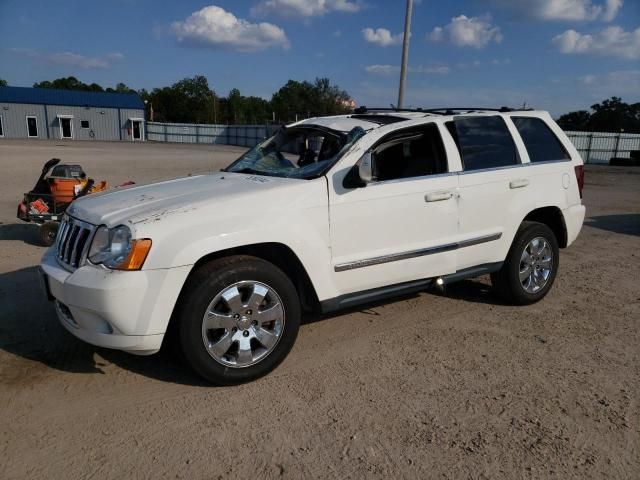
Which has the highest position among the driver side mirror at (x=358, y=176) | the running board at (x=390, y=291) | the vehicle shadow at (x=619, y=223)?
the driver side mirror at (x=358, y=176)

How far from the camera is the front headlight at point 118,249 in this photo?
3135 mm

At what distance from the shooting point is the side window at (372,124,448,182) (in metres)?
4.25

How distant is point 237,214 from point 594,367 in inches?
111

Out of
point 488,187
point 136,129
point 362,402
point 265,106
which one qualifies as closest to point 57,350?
point 362,402

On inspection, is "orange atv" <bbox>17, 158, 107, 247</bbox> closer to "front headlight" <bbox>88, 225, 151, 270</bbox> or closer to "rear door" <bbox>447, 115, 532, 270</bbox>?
"front headlight" <bbox>88, 225, 151, 270</bbox>

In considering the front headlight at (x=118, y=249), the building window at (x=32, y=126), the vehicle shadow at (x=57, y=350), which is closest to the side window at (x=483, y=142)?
the front headlight at (x=118, y=249)

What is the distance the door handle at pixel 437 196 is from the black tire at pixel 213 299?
1.39 m

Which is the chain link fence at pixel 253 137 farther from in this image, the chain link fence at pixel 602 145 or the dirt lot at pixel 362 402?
the dirt lot at pixel 362 402

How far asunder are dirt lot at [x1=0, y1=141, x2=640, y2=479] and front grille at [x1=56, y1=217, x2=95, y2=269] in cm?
83

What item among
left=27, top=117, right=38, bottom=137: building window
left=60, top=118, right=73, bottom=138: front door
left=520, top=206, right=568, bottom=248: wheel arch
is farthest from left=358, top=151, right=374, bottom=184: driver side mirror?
left=60, top=118, right=73, bottom=138: front door

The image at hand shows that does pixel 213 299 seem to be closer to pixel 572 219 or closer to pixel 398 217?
pixel 398 217

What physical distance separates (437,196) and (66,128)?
192 feet

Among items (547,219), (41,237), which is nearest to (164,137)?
(41,237)

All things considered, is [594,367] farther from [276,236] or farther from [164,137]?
[164,137]
